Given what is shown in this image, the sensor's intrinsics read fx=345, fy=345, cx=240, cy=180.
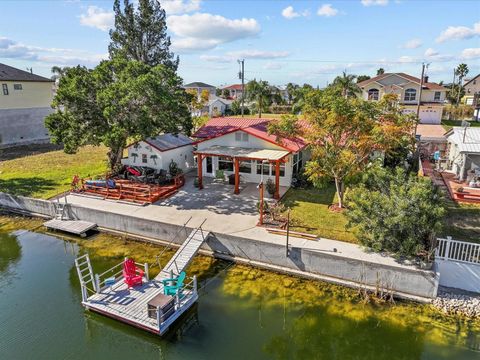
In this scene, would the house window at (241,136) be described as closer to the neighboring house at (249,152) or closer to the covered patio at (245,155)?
the neighboring house at (249,152)

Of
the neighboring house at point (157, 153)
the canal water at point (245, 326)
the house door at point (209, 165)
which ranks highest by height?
the neighboring house at point (157, 153)

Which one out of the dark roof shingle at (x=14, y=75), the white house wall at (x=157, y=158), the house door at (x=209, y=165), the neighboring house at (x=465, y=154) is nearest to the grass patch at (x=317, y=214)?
the house door at (x=209, y=165)

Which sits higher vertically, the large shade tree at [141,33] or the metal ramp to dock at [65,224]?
the large shade tree at [141,33]

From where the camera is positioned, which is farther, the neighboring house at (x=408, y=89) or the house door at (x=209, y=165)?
the neighboring house at (x=408, y=89)

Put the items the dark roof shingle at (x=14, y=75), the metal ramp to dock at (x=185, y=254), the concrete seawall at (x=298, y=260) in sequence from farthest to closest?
1. the dark roof shingle at (x=14, y=75)
2. the metal ramp to dock at (x=185, y=254)
3. the concrete seawall at (x=298, y=260)

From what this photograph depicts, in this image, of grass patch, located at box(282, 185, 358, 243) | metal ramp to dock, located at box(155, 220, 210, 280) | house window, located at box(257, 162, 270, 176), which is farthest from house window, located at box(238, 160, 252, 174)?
metal ramp to dock, located at box(155, 220, 210, 280)

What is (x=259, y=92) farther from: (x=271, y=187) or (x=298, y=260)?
(x=298, y=260)
